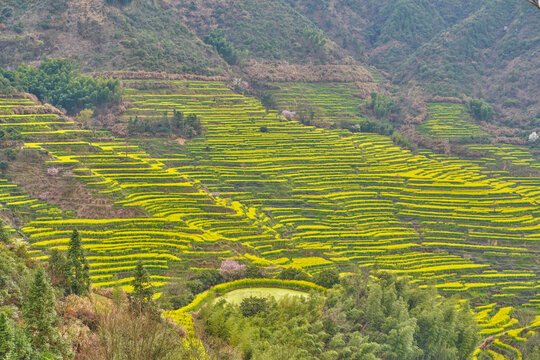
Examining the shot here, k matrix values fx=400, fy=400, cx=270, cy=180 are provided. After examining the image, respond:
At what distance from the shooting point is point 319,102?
60625 millimetres

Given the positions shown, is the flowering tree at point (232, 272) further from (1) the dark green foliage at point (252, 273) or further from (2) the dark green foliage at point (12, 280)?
(2) the dark green foliage at point (12, 280)

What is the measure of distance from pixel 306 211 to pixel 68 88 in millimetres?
32377

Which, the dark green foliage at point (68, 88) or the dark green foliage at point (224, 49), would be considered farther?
the dark green foliage at point (224, 49)

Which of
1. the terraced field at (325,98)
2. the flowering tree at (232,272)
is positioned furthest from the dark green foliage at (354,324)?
the terraced field at (325,98)

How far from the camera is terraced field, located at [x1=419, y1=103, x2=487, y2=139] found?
56.3m

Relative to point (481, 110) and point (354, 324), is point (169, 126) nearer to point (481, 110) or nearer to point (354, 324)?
point (354, 324)

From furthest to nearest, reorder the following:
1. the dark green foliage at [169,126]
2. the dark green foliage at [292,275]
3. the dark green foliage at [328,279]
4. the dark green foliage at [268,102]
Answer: the dark green foliage at [268,102] < the dark green foliage at [169,126] < the dark green foliage at [292,275] < the dark green foliage at [328,279]

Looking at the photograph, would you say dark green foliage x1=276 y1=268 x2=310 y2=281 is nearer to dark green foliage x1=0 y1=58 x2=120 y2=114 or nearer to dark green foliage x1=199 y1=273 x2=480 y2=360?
dark green foliage x1=199 y1=273 x2=480 y2=360

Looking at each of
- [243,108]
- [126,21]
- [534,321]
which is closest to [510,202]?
[534,321]

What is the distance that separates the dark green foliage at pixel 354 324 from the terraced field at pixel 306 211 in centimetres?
417

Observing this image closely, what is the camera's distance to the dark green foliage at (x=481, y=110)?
60.2 m

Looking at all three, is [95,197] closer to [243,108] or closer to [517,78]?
[243,108]

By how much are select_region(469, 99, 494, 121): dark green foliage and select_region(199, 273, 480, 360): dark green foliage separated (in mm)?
44871

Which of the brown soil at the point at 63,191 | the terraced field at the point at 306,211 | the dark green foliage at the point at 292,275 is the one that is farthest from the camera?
the brown soil at the point at 63,191
